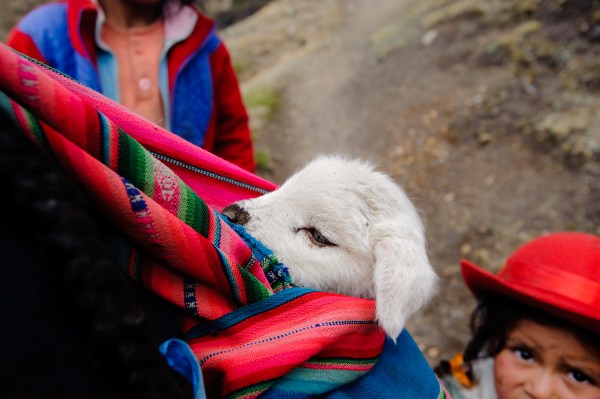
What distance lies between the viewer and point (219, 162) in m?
1.24

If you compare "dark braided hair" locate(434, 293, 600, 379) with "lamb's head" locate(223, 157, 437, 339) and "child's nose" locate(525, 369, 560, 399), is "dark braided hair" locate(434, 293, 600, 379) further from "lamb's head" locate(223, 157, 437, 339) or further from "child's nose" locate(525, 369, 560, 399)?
"lamb's head" locate(223, 157, 437, 339)

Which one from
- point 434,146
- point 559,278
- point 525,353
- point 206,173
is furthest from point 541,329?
point 434,146

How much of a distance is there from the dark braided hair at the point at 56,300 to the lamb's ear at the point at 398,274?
74cm

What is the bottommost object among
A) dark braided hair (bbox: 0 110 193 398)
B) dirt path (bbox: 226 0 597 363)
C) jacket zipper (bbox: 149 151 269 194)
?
dirt path (bbox: 226 0 597 363)

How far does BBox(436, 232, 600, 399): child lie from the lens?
172 cm

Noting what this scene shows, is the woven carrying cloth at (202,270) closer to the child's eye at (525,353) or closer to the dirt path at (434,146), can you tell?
the child's eye at (525,353)

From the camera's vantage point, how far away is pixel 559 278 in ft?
6.02

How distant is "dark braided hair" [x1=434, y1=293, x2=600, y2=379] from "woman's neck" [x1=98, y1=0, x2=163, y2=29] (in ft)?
7.48

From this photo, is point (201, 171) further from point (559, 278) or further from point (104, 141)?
point (559, 278)

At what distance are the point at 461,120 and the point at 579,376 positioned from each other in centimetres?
512

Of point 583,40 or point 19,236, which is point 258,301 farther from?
point 583,40

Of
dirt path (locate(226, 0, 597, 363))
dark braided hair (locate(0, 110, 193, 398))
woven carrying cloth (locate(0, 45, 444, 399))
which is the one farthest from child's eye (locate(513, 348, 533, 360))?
dark braided hair (locate(0, 110, 193, 398))

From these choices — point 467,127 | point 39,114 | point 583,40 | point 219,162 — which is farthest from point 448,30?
point 39,114

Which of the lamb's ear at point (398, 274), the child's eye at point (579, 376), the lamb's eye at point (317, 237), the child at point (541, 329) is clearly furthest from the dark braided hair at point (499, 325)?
the lamb's eye at point (317, 237)
